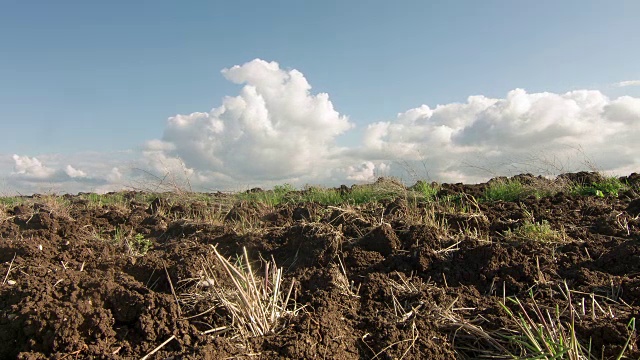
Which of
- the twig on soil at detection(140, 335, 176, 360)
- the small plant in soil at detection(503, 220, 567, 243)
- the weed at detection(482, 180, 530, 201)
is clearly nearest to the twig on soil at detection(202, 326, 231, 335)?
the twig on soil at detection(140, 335, 176, 360)

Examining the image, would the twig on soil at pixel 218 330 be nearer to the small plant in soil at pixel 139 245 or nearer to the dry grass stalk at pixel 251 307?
the dry grass stalk at pixel 251 307

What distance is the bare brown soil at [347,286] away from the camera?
2893 mm

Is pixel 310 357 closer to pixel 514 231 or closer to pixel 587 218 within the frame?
pixel 514 231

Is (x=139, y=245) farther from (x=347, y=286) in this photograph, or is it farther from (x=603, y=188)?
(x=603, y=188)

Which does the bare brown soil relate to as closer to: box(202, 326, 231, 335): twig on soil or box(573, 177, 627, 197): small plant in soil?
box(202, 326, 231, 335): twig on soil

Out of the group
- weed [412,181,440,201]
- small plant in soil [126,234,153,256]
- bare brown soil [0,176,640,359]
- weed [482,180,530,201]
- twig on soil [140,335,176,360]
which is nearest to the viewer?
twig on soil [140,335,176,360]

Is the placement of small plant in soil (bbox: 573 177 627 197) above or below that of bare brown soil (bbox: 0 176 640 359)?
above

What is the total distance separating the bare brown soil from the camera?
2.89 meters

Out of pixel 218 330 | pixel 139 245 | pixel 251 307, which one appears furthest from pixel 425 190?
pixel 218 330

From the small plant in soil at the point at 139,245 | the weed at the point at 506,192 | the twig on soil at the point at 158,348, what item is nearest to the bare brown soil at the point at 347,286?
the twig on soil at the point at 158,348

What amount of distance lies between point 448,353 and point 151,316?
167cm

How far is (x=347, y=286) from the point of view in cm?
377

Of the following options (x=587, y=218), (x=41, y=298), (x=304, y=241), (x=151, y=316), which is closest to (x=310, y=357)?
(x=151, y=316)

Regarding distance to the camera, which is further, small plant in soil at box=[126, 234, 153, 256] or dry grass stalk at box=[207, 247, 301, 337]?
small plant in soil at box=[126, 234, 153, 256]
